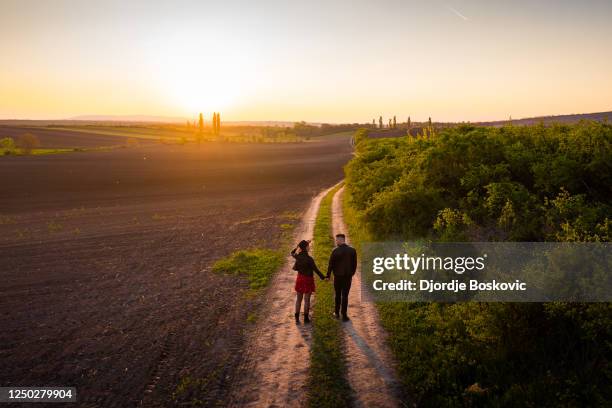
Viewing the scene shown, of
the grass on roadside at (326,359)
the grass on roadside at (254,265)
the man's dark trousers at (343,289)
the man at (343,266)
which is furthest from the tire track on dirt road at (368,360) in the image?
the grass on roadside at (254,265)

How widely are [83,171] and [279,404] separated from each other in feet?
176

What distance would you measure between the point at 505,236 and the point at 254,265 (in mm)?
9799

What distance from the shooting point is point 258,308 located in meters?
12.2

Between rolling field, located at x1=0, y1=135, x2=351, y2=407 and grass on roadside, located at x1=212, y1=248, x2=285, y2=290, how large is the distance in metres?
0.59

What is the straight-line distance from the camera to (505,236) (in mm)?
10602

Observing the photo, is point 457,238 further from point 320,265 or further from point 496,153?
point 320,265

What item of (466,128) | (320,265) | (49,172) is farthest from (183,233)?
(49,172)

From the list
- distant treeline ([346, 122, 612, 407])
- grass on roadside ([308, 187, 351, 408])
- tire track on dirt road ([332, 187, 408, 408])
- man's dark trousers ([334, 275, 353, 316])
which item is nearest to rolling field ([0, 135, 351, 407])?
grass on roadside ([308, 187, 351, 408])


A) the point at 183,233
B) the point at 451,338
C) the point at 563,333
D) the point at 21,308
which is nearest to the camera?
the point at 563,333

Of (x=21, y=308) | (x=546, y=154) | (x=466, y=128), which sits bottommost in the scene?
(x=21, y=308)

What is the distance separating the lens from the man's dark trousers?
11.0 metres

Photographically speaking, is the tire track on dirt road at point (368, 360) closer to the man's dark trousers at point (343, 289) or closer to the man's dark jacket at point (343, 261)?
the man's dark trousers at point (343, 289)

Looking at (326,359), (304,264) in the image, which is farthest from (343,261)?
(326,359)

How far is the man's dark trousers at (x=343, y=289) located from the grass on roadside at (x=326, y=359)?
1.41 feet
